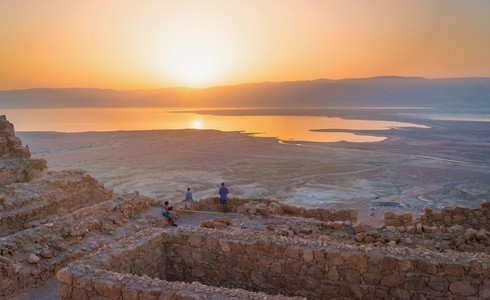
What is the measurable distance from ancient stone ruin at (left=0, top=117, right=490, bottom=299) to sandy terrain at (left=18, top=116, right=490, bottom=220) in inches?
364

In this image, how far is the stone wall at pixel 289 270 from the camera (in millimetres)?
5719

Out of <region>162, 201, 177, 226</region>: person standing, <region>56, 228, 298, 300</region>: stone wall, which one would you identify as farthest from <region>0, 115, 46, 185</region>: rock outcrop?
<region>56, 228, 298, 300</region>: stone wall

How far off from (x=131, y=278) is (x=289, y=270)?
248 cm

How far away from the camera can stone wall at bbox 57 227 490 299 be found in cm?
572

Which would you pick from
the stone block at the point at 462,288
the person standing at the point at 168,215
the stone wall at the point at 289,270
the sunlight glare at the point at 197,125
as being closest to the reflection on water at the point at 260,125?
the sunlight glare at the point at 197,125

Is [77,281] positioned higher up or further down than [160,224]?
higher up

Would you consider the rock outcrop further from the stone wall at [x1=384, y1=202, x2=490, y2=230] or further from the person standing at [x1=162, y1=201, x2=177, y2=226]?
the stone wall at [x1=384, y1=202, x2=490, y2=230]

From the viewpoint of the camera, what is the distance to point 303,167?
3039cm

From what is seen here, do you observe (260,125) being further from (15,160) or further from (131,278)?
(131,278)

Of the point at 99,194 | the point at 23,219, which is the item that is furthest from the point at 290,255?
the point at 99,194

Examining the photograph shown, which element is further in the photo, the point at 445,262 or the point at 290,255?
the point at 290,255

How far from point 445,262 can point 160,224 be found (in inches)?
348

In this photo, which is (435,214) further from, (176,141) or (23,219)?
(176,141)

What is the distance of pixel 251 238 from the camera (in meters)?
6.76
